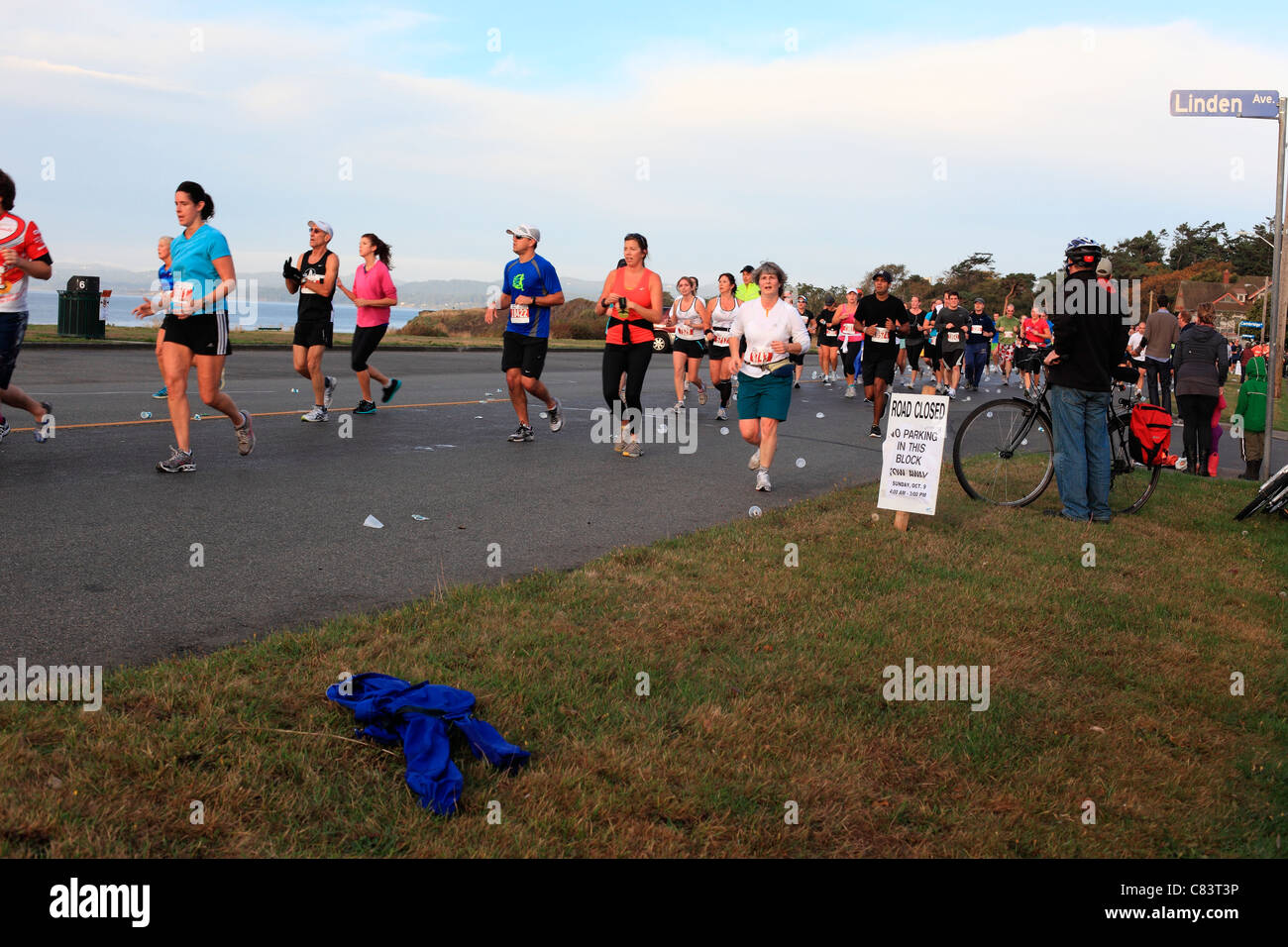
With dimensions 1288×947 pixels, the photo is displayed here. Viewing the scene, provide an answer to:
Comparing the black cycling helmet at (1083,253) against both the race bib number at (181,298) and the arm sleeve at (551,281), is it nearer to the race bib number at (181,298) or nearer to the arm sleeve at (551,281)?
the arm sleeve at (551,281)

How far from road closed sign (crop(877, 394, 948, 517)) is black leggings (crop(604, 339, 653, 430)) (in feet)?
12.4

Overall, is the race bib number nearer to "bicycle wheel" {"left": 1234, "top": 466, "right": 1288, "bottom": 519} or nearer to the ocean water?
the ocean water

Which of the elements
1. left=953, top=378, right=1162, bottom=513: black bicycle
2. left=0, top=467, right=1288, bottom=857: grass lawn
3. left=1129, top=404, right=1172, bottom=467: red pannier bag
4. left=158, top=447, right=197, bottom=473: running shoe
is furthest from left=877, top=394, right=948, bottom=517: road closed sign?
left=158, top=447, right=197, bottom=473: running shoe

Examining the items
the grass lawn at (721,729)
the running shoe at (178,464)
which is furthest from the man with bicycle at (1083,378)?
the running shoe at (178,464)

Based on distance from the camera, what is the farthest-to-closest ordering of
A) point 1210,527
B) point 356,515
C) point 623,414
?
point 623,414
point 1210,527
point 356,515

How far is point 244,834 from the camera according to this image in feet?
9.91

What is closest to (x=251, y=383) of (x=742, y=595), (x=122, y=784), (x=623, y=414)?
(x=623, y=414)

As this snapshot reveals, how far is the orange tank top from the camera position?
11.0 m

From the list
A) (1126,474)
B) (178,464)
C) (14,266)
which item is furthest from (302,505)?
(1126,474)

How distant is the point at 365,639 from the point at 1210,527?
7.14m

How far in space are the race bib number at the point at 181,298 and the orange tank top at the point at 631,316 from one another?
414cm

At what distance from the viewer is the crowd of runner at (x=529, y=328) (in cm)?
865
